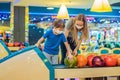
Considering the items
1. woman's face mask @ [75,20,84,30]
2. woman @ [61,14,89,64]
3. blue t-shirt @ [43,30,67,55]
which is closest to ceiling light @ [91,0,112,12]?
woman @ [61,14,89,64]

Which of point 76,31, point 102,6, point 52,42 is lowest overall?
point 52,42

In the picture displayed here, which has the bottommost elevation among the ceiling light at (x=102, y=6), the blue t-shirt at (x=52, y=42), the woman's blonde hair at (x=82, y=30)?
the blue t-shirt at (x=52, y=42)

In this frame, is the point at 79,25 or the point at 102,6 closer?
the point at 79,25

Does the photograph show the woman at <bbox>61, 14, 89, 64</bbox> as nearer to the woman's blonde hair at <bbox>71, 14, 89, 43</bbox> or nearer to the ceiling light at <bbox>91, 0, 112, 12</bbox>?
the woman's blonde hair at <bbox>71, 14, 89, 43</bbox>

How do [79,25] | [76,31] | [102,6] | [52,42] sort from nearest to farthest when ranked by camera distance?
[79,25] < [76,31] < [52,42] < [102,6]

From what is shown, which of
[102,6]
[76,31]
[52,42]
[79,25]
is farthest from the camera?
[102,6]

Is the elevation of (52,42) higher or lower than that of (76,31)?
lower

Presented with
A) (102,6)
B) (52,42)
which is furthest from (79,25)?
(102,6)

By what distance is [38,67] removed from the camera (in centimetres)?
238

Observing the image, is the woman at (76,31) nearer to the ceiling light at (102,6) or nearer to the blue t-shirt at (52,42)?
the blue t-shirt at (52,42)

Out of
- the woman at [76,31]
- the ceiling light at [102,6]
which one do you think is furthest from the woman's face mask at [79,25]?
the ceiling light at [102,6]

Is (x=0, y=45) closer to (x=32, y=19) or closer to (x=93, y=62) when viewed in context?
(x=93, y=62)

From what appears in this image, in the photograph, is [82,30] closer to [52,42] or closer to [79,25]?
[79,25]

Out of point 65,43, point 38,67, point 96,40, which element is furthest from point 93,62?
point 96,40
